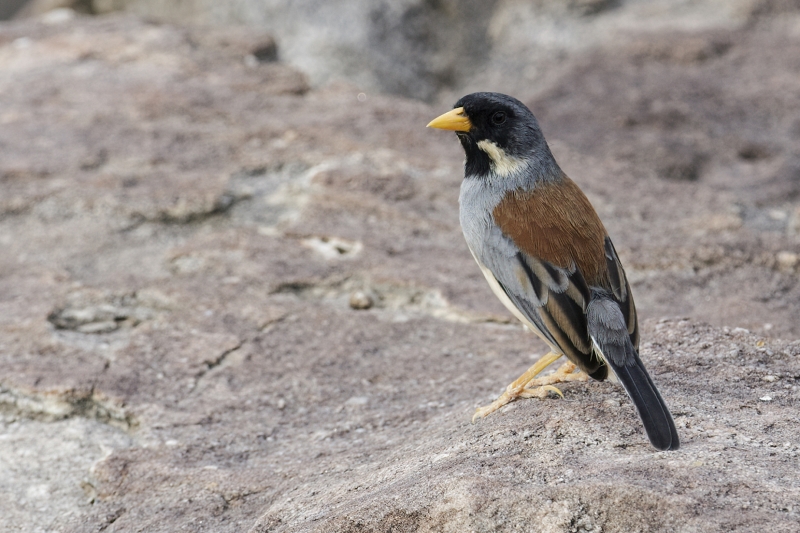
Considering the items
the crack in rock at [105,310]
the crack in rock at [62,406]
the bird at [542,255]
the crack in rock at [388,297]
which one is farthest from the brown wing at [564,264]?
the crack in rock at [105,310]

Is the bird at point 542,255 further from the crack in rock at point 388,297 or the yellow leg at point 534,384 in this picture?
the crack in rock at point 388,297

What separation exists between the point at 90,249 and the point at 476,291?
2.31 m

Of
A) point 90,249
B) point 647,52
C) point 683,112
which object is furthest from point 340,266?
point 647,52

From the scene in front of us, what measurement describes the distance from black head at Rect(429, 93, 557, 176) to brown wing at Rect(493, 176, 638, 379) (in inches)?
9.4

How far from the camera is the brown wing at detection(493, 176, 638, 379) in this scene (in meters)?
3.36

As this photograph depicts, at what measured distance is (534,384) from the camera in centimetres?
354

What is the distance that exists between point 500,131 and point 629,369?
1403 millimetres

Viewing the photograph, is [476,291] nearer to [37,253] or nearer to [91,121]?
[37,253]

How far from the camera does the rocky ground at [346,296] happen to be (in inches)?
113

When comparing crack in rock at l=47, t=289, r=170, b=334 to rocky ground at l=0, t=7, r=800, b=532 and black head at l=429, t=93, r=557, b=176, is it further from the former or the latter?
black head at l=429, t=93, r=557, b=176

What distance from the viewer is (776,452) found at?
2.77 m

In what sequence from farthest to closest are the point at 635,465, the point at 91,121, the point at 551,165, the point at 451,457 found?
1. the point at 91,121
2. the point at 551,165
3. the point at 451,457
4. the point at 635,465

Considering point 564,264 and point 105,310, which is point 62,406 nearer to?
point 105,310

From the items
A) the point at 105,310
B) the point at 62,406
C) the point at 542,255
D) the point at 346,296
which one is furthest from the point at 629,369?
the point at 105,310
